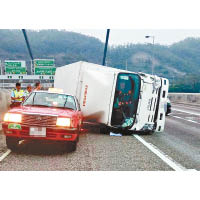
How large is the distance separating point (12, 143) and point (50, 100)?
1.60 m

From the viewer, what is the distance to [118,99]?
10.4m

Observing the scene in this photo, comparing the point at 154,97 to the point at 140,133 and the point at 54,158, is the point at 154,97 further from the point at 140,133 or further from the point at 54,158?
the point at 54,158

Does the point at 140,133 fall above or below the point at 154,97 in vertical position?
below

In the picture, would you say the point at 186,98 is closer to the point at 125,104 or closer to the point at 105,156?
the point at 125,104

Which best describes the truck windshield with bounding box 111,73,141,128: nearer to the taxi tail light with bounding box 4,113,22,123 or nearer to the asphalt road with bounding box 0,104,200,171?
the asphalt road with bounding box 0,104,200,171

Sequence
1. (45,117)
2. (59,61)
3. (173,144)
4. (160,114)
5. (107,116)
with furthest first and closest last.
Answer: (59,61)
(160,114)
(107,116)
(173,144)
(45,117)

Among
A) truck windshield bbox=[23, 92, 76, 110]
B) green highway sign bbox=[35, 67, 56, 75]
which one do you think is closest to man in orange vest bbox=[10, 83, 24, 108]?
truck windshield bbox=[23, 92, 76, 110]

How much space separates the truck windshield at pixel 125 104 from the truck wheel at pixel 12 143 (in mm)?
3947

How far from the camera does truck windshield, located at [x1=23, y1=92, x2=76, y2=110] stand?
22.5 feet

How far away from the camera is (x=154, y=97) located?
9.40 meters

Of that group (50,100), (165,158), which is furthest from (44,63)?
(165,158)
